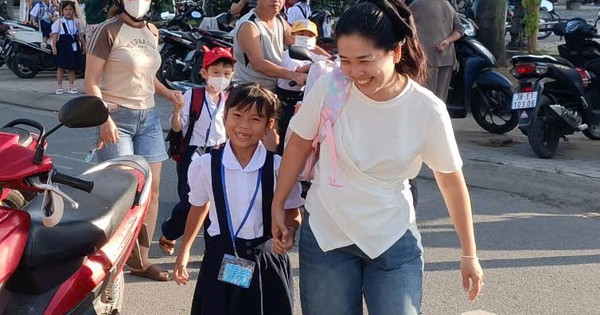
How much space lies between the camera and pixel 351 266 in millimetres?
3096

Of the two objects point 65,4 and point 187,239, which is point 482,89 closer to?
point 187,239

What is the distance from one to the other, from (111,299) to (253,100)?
1099 millimetres

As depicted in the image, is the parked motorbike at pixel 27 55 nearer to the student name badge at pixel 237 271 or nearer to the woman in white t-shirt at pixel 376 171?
the student name badge at pixel 237 271

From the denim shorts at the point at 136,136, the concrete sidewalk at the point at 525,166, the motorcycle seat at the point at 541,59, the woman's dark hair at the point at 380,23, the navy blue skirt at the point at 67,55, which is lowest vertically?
the navy blue skirt at the point at 67,55

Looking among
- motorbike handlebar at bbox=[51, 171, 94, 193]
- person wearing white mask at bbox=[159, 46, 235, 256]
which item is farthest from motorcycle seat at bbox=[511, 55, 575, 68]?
motorbike handlebar at bbox=[51, 171, 94, 193]

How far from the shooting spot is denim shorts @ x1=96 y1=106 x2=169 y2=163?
4980 millimetres

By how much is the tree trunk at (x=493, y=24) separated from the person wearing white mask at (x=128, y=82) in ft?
25.8

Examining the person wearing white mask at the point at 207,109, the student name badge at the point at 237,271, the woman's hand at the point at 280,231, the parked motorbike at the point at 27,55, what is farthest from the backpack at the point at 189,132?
the parked motorbike at the point at 27,55

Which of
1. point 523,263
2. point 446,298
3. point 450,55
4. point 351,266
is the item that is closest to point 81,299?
point 351,266

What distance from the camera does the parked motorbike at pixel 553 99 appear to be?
824 centimetres

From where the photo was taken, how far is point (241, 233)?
3.55m

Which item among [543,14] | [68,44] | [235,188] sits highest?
[235,188]

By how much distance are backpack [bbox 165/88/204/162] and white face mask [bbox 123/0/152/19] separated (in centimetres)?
63

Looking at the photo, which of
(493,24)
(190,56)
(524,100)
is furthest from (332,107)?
(190,56)
